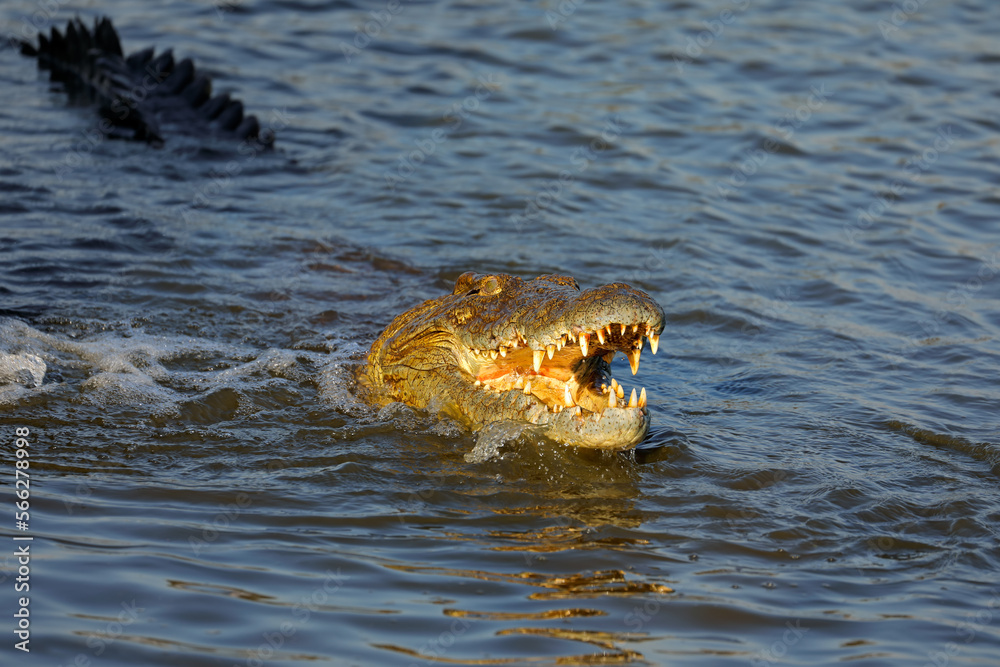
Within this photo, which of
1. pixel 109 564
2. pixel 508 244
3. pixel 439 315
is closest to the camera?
pixel 109 564

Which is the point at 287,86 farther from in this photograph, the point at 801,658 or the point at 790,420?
the point at 801,658

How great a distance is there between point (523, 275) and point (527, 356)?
2775mm

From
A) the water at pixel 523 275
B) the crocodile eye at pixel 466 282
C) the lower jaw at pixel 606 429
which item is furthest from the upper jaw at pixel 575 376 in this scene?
the crocodile eye at pixel 466 282

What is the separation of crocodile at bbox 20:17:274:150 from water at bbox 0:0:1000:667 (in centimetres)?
35

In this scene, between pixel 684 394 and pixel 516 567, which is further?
pixel 684 394

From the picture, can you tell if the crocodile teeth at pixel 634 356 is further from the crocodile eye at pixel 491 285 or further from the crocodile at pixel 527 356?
the crocodile eye at pixel 491 285

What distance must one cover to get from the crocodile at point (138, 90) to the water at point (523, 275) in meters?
0.35

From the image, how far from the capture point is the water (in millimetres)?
3527

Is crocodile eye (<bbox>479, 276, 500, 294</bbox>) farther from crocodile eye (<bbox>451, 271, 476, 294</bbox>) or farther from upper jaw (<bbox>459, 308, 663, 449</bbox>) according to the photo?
upper jaw (<bbox>459, 308, 663, 449</bbox>)

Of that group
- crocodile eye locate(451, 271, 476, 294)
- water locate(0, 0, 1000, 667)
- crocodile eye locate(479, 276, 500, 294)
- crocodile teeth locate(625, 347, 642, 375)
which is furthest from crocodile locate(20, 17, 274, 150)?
crocodile teeth locate(625, 347, 642, 375)

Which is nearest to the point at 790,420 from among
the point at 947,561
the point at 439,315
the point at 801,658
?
the point at 947,561

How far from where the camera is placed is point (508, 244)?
799 cm

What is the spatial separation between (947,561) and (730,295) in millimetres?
3477

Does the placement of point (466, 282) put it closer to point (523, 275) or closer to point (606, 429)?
point (606, 429)
